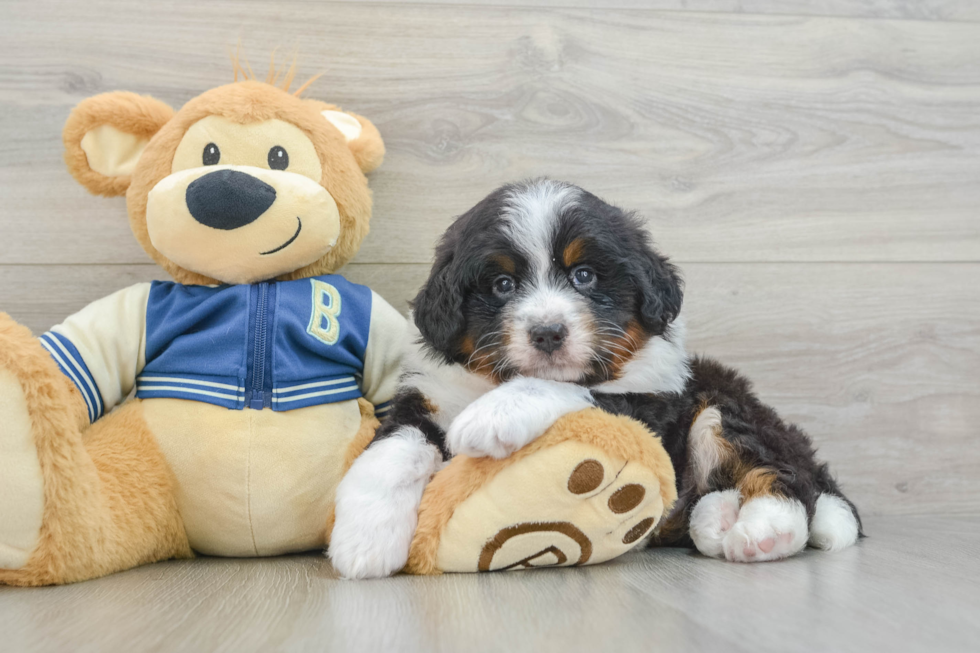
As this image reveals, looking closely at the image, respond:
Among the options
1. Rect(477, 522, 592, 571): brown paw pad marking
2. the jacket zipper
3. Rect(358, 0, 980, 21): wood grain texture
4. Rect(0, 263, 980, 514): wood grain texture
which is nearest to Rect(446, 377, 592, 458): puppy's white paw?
Rect(477, 522, 592, 571): brown paw pad marking

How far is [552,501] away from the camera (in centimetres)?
134

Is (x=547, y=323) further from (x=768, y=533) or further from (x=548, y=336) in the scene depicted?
(x=768, y=533)

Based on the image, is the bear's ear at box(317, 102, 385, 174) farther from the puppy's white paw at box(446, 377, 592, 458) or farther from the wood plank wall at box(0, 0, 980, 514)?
the puppy's white paw at box(446, 377, 592, 458)

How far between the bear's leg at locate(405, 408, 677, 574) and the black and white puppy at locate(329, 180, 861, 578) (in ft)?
0.15

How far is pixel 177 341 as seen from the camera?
173 cm

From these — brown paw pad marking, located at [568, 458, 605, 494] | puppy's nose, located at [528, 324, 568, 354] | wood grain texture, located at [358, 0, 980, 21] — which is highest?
wood grain texture, located at [358, 0, 980, 21]

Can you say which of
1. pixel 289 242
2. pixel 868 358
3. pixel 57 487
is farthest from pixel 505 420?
pixel 868 358

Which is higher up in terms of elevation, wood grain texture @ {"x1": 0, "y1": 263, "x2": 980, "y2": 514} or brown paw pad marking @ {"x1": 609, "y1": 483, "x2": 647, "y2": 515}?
wood grain texture @ {"x1": 0, "y1": 263, "x2": 980, "y2": 514}

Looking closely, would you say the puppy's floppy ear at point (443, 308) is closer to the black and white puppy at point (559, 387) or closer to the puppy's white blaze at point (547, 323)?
the black and white puppy at point (559, 387)

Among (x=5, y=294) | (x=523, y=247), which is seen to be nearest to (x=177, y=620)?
(x=523, y=247)

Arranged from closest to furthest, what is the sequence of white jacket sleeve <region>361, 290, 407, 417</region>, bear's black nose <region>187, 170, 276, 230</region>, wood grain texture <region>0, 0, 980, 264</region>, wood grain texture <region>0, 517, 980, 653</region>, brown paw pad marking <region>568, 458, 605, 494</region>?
1. wood grain texture <region>0, 517, 980, 653</region>
2. brown paw pad marking <region>568, 458, 605, 494</region>
3. bear's black nose <region>187, 170, 276, 230</region>
4. white jacket sleeve <region>361, 290, 407, 417</region>
5. wood grain texture <region>0, 0, 980, 264</region>

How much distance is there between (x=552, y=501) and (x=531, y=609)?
229 millimetres

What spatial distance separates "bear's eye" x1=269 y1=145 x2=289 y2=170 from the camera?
70.7 inches

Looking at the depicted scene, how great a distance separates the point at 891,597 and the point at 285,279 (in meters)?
1.46
